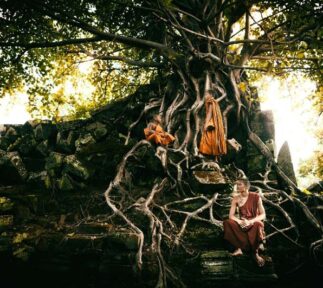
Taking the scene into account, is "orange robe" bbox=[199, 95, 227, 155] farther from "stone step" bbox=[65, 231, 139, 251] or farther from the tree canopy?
"stone step" bbox=[65, 231, 139, 251]

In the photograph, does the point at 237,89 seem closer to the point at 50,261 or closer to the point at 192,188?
the point at 192,188

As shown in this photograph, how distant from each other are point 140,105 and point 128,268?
190 inches

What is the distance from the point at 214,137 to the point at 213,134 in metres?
0.08

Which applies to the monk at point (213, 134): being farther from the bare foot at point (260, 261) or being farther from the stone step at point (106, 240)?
the bare foot at point (260, 261)

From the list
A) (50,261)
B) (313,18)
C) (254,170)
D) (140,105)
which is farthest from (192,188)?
(313,18)

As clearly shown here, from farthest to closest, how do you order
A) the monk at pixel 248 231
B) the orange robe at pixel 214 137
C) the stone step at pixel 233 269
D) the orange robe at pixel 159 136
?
the orange robe at pixel 159 136, the orange robe at pixel 214 137, the monk at pixel 248 231, the stone step at pixel 233 269

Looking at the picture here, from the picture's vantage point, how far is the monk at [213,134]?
20.4 ft

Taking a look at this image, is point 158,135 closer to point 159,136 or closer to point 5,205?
point 159,136

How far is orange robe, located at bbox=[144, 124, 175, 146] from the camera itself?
6352mm

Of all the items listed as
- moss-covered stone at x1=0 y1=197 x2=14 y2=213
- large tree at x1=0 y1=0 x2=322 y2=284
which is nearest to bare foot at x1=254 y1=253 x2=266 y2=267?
large tree at x1=0 y1=0 x2=322 y2=284

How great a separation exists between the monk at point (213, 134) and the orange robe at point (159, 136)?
686 millimetres

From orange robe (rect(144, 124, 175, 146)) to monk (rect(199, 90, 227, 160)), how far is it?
686 millimetres

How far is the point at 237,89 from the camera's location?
7.38m

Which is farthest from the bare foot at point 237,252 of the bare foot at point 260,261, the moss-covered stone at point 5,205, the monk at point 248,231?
the moss-covered stone at point 5,205
